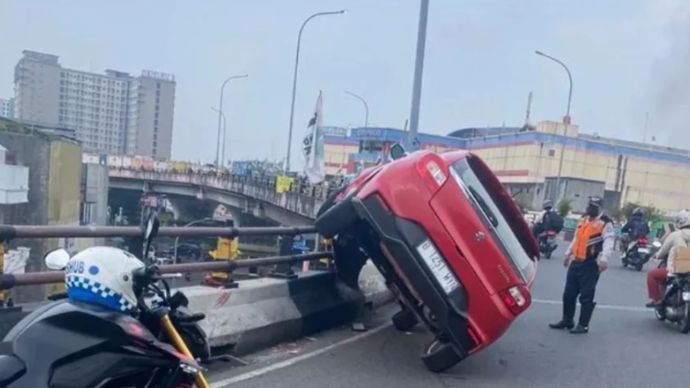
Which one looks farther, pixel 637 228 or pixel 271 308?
pixel 637 228

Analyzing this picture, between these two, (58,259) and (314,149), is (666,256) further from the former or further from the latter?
(58,259)

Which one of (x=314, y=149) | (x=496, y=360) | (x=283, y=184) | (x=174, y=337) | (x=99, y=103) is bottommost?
(x=283, y=184)

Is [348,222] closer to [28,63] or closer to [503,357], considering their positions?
[503,357]

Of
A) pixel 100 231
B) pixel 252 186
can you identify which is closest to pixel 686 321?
pixel 100 231

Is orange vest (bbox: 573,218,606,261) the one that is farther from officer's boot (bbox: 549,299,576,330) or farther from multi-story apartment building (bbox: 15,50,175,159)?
multi-story apartment building (bbox: 15,50,175,159)

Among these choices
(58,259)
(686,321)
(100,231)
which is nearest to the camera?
(58,259)

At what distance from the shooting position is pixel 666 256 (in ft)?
31.3

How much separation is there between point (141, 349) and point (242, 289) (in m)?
3.79

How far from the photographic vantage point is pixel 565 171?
66.8 m

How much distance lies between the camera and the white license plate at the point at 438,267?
220 inches

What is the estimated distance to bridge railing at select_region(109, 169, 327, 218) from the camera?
115ft

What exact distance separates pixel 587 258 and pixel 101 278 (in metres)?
7.20

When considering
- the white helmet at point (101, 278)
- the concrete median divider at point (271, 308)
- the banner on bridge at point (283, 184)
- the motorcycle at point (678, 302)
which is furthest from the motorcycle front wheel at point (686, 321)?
the banner on bridge at point (283, 184)

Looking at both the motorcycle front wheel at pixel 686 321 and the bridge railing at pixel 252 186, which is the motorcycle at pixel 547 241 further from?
the motorcycle front wheel at pixel 686 321
